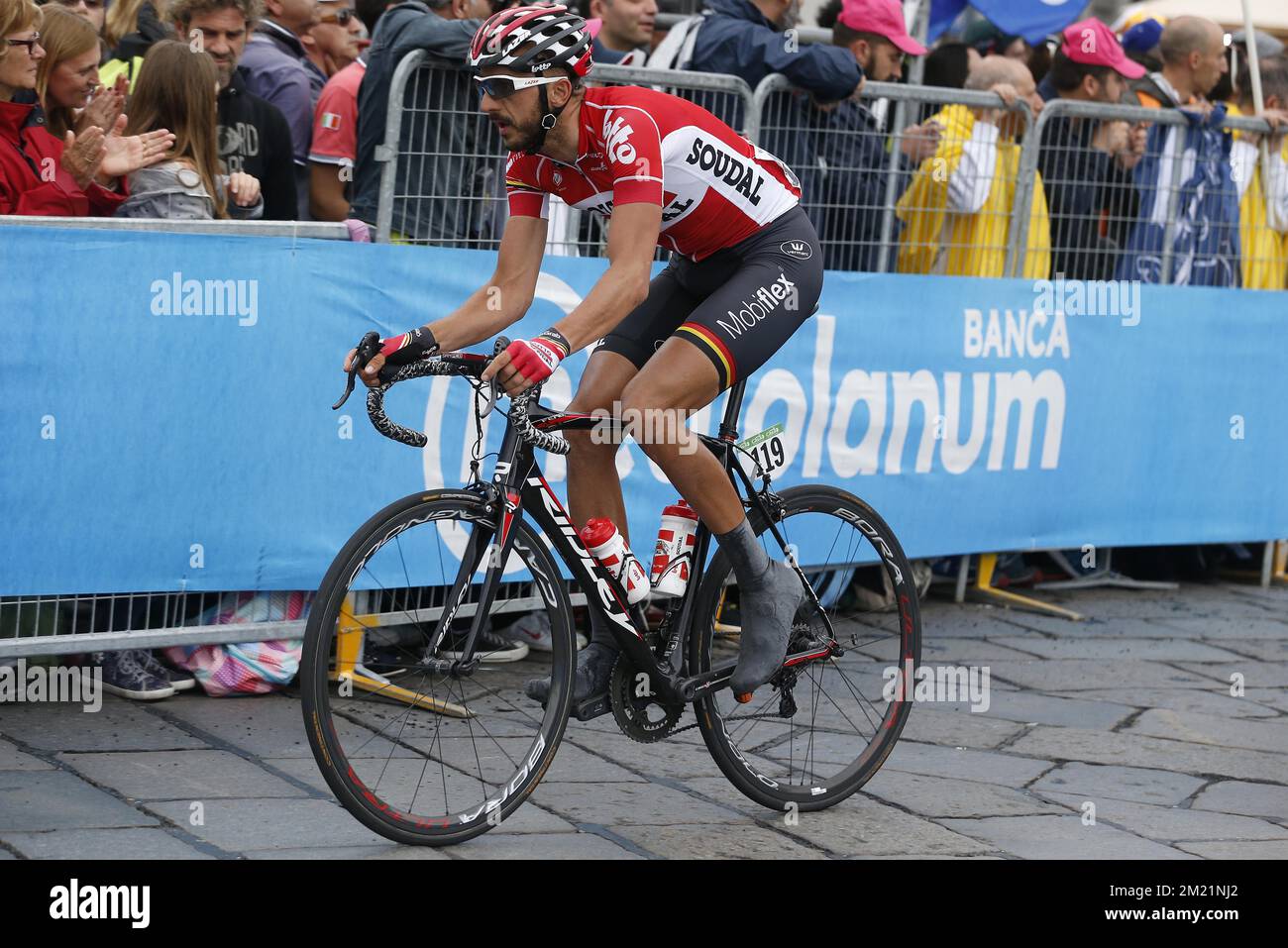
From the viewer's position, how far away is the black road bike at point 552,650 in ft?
13.9

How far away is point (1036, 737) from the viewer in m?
5.96

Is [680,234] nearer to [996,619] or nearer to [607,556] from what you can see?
[607,556]

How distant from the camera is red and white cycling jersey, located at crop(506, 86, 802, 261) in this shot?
4324 mm

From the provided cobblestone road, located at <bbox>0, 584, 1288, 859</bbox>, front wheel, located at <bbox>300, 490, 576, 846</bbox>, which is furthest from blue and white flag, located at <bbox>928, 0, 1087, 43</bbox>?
front wheel, located at <bbox>300, 490, 576, 846</bbox>

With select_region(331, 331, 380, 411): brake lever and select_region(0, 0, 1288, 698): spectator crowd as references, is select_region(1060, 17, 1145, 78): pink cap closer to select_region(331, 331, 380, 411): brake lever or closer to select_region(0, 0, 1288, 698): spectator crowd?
select_region(0, 0, 1288, 698): spectator crowd

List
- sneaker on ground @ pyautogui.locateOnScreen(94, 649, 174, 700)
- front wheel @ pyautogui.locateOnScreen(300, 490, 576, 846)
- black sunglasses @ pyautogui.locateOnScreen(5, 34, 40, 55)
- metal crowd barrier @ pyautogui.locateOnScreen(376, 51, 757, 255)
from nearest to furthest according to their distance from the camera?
front wheel @ pyautogui.locateOnScreen(300, 490, 576, 846), black sunglasses @ pyautogui.locateOnScreen(5, 34, 40, 55), sneaker on ground @ pyautogui.locateOnScreen(94, 649, 174, 700), metal crowd barrier @ pyautogui.locateOnScreen(376, 51, 757, 255)

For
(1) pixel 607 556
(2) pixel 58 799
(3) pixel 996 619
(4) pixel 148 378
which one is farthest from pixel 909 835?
(3) pixel 996 619

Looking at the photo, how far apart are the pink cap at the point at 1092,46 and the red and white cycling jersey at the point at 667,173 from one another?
412 centimetres

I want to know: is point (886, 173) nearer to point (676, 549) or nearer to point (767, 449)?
point (767, 449)

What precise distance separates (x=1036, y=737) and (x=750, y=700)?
1.43 metres

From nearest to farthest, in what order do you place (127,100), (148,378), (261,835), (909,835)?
1. (261,835)
2. (909,835)
3. (148,378)
4. (127,100)

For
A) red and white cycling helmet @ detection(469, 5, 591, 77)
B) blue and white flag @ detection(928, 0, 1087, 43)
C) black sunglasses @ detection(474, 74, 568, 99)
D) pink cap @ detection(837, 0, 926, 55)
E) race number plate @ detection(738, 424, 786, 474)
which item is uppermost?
blue and white flag @ detection(928, 0, 1087, 43)

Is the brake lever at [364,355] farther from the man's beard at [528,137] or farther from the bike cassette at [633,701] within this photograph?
the bike cassette at [633,701]

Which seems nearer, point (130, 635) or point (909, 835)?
point (909, 835)
